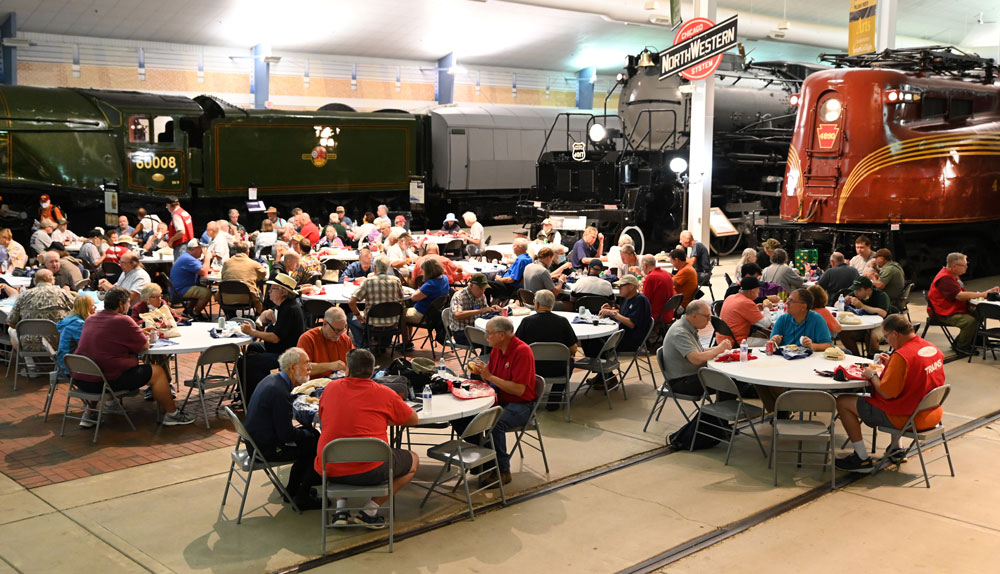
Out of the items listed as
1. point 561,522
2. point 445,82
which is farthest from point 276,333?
point 445,82

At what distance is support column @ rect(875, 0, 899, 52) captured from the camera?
1806 cm

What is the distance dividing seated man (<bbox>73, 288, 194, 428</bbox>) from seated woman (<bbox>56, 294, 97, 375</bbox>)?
16.2 inches

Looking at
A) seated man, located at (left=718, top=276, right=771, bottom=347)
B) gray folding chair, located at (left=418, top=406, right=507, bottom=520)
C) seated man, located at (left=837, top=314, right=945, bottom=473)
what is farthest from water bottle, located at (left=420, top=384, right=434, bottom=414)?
seated man, located at (left=718, top=276, right=771, bottom=347)

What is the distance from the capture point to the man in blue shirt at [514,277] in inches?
437

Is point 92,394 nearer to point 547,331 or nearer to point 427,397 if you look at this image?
point 427,397

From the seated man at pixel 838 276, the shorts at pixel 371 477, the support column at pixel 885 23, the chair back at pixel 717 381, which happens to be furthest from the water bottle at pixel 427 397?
the support column at pixel 885 23

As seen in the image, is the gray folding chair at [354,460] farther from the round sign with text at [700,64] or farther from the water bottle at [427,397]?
the round sign with text at [700,64]

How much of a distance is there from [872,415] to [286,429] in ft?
13.4

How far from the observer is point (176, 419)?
782cm

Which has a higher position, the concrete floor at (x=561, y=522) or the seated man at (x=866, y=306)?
the seated man at (x=866, y=306)

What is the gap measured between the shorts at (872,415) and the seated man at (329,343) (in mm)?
→ 3820

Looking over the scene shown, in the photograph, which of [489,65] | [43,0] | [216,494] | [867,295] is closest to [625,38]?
[489,65]

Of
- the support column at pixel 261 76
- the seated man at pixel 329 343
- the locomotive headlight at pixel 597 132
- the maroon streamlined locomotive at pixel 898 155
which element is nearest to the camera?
the seated man at pixel 329 343

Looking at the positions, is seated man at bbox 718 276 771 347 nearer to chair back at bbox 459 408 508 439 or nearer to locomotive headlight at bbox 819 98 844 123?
chair back at bbox 459 408 508 439
